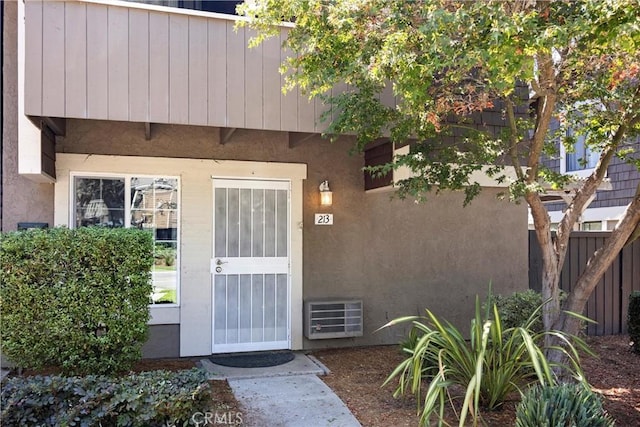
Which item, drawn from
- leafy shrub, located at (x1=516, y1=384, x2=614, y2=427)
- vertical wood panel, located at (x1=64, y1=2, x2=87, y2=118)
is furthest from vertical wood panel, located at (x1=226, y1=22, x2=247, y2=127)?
leafy shrub, located at (x1=516, y1=384, x2=614, y2=427)

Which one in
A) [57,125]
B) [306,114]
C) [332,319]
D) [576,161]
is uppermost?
[576,161]

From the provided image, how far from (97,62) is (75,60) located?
0.19 m

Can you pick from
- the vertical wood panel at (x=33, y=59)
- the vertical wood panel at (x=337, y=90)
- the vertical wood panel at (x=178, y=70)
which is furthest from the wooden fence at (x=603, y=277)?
the vertical wood panel at (x=33, y=59)

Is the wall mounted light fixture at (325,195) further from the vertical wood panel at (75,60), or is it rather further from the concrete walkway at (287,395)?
the vertical wood panel at (75,60)

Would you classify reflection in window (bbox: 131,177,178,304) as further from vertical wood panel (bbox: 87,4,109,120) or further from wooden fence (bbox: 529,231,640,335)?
wooden fence (bbox: 529,231,640,335)

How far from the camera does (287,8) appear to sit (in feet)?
15.1

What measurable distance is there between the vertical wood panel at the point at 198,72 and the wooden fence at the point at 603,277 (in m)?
5.58

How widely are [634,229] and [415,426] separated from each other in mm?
2903

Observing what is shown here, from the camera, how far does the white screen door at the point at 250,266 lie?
21.0 feet

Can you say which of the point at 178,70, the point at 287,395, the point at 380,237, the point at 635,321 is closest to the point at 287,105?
the point at 178,70

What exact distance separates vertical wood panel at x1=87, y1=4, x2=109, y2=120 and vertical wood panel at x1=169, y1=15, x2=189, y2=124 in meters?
0.59

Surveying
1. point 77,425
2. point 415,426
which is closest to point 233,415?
point 77,425

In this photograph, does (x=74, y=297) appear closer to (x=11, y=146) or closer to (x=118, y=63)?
(x=118, y=63)

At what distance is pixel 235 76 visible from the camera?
5.20 meters
